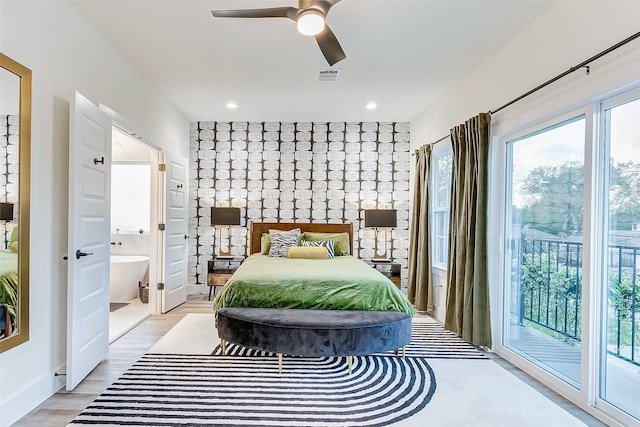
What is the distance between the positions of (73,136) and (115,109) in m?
0.96

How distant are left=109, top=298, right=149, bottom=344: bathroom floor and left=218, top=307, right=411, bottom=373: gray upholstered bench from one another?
1.50 meters

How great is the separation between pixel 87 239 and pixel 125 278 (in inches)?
103

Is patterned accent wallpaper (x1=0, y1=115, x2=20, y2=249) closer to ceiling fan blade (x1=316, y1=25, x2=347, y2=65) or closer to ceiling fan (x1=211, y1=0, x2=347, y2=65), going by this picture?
ceiling fan (x1=211, y1=0, x2=347, y2=65)

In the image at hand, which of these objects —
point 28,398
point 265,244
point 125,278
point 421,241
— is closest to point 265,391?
point 28,398

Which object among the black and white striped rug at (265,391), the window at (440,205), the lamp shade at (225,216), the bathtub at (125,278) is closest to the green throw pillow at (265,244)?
the lamp shade at (225,216)

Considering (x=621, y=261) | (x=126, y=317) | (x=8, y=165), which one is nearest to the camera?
(x=8, y=165)

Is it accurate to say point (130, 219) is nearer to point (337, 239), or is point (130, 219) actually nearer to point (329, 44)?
point (337, 239)

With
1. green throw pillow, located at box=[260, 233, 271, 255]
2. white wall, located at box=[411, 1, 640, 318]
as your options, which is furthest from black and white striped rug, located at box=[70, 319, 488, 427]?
green throw pillow, located at box=[260, 233, 271, 255]

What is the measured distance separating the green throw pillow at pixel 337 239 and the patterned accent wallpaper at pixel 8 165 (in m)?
3.35

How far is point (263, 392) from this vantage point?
243cm

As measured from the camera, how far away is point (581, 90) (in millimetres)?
2229

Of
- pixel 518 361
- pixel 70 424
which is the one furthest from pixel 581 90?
pixel 70 424

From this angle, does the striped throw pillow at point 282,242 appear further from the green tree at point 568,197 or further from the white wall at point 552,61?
the green tree at point 568,197

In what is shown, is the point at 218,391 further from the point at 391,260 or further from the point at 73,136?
the point at 391,260
